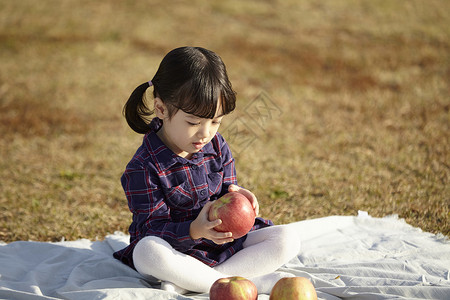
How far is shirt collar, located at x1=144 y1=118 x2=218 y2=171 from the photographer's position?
9.86 feet

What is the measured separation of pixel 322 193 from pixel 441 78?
519cm

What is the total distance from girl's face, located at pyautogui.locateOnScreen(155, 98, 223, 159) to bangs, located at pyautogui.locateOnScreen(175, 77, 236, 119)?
0.05 metres

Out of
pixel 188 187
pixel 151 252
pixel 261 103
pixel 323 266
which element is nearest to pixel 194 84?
pixel 188 187

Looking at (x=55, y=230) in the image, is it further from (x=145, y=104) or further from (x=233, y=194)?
(x=233, y=194)

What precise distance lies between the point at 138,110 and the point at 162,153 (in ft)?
1.14

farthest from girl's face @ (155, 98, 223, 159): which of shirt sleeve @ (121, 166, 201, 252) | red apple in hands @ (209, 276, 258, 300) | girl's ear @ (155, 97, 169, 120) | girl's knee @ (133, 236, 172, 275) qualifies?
red apple in hands @ (209, 276, 258, 300)

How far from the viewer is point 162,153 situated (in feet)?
9.91

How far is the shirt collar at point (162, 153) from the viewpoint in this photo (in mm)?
3006

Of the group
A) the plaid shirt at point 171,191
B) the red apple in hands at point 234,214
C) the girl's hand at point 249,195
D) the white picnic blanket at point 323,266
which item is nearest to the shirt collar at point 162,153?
the plaid shirt at point 171,191

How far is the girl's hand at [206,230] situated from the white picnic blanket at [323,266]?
357 mm

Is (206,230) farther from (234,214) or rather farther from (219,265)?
(219,265)

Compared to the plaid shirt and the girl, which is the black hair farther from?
the plaid shirt

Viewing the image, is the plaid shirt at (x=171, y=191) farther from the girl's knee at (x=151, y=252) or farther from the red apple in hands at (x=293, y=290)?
the red apple in hands at (x=293, y=290)

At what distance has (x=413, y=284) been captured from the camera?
303 cm
